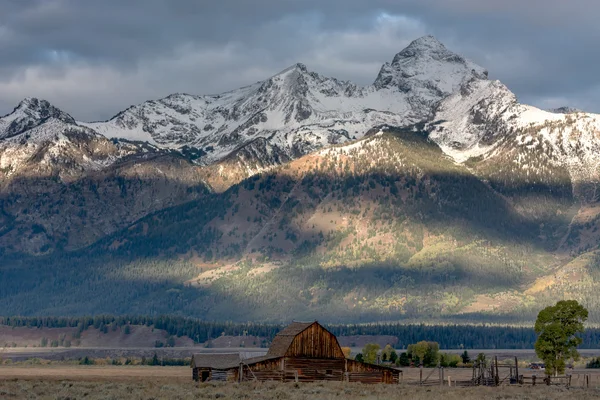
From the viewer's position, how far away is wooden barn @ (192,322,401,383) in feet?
436

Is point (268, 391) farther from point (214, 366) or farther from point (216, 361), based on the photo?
point (216, 361)

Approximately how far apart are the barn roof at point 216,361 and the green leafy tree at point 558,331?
3896 centimetres

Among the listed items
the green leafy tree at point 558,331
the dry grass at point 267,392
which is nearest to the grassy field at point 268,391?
the dry grass at point 267,392

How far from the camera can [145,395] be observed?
103375 millimetres

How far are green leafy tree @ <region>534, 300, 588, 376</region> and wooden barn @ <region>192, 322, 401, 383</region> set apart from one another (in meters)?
21.2

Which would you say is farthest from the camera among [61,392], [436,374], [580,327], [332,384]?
[436,374]

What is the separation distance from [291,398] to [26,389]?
27195mm

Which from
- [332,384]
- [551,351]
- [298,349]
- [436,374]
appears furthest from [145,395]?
[436,374]

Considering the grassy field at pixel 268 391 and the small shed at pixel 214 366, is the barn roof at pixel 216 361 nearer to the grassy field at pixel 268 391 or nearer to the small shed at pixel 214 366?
the small shed at pixel 214 366

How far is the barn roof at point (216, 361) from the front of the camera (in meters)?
139

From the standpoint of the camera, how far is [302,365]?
136 metres

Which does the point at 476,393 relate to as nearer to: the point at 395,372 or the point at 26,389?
the point at 395,372

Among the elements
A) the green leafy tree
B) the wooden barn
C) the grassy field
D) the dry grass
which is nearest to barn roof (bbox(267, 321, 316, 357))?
the wooden barn

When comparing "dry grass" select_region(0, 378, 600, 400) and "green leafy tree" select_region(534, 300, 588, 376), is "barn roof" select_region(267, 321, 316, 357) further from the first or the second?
"green leafy tree" select_region(534, 300, 588, 376)
